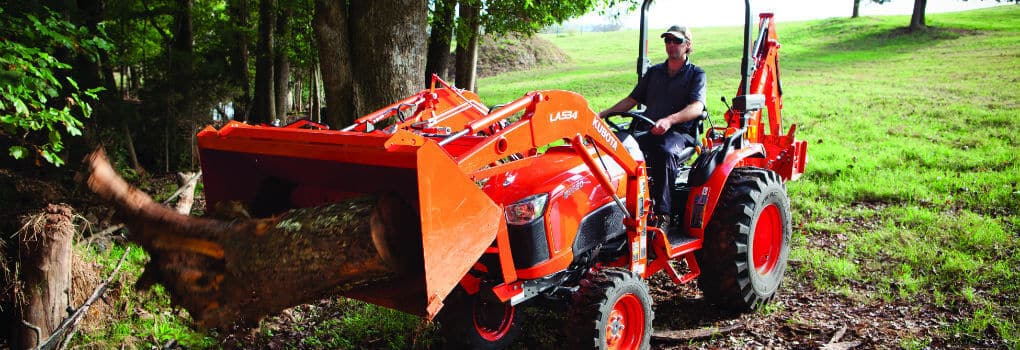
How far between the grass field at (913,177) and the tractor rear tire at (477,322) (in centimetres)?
273

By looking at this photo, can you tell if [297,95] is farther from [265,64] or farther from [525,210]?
[525,210]

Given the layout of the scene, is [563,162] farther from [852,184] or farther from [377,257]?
[852,184]

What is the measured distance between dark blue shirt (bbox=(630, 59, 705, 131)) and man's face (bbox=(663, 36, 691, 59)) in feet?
0.34

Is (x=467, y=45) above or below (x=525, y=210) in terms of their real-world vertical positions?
above

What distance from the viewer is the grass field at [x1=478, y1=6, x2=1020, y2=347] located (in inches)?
224

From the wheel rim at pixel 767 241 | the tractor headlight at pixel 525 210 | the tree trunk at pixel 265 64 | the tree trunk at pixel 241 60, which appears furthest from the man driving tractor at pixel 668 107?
the tree trunk at pixel 241 60

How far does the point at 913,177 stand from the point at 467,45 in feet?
23.9

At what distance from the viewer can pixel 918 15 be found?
1272 inches

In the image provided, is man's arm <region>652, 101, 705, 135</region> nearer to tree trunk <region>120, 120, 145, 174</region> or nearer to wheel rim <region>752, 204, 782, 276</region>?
wheel rim <region>752, 204, 782, 276</region>

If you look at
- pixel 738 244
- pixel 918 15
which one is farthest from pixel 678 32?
pixel 918 15

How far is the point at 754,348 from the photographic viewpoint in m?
4.70

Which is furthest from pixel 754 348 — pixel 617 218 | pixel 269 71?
pixel 269 71

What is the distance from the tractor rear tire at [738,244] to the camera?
4879 mm

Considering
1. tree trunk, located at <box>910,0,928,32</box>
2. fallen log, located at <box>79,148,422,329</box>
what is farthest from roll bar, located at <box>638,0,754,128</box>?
tree trunk, located at <box>910,0,928,32</box>
